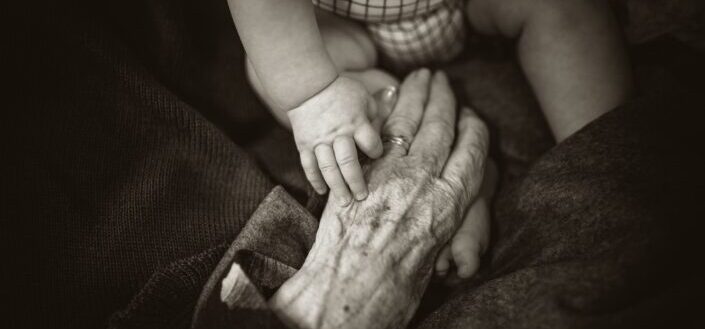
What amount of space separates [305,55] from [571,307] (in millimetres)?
451

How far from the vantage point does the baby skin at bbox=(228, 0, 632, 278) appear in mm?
610

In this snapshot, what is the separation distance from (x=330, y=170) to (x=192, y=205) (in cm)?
20

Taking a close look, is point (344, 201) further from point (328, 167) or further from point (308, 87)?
point (308, 87)

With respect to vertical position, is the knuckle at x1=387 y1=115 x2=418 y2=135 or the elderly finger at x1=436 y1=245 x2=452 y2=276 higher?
the knuckle at x1=387 y1=115 x2=418 y2=135

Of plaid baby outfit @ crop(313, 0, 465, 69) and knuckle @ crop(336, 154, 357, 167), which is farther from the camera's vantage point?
plaid baby outfit @ crop(313, 0, 465, 69)

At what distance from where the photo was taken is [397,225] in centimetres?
59

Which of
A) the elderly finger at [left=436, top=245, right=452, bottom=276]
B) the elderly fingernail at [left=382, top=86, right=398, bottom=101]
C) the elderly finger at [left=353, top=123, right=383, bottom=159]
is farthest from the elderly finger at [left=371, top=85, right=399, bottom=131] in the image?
the elderly finger at [left=436, top=245, right=452, bottom=276]

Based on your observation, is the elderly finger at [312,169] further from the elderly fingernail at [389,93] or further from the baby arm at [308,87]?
the elderly fingernail at [389,93]

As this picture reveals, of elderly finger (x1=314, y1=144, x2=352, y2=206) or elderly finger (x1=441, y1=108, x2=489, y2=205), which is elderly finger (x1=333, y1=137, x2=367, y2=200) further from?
elderly finger (x1=441, y1=108, x2=489, y2=205)

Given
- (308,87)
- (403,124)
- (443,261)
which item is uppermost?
(308,87)

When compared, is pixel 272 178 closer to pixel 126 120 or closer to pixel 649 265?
pixel 126 120

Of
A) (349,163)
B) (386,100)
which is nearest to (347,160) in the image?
(349,163)

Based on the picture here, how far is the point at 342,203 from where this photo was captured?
24.0 inches

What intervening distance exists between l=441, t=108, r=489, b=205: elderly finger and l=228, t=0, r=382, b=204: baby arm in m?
0.13
